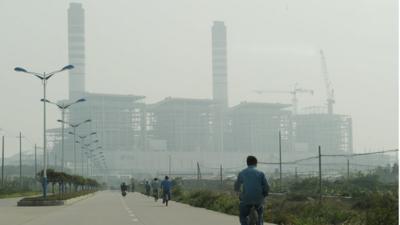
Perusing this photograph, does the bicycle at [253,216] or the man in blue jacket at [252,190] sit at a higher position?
the man in blue jacket at [252,190]

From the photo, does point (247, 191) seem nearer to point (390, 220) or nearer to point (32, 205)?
point (390, 220)

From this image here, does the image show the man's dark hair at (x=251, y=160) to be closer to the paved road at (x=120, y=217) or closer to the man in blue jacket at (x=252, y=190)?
the man in blue jacket at (x=252, y=190)

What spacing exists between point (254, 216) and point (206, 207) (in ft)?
50.7

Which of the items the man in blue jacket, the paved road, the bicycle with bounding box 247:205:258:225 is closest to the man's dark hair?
the man in blue jacket

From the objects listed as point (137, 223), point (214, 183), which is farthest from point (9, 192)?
point (137, 223)

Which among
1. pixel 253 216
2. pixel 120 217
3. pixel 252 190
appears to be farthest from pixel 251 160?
pixel 120 217

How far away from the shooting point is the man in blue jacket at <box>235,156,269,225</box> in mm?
11312

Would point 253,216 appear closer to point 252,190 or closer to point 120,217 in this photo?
point 252,190

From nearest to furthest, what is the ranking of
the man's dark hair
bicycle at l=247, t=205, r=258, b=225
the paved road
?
bicycle at l=247, t=205, r=258, b=225 < the man's dark hair < the paved road

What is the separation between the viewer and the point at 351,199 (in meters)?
26.5

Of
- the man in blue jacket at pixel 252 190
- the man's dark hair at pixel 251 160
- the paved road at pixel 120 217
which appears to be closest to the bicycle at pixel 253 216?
the man in blue jacket at pixel 252 190

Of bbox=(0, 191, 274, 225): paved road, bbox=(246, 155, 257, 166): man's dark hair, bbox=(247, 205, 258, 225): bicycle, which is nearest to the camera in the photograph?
bbox=(247, 205, 258, 225): bicycle

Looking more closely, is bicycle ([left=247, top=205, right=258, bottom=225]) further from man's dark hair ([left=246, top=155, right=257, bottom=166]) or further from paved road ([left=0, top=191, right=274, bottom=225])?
paved road ([left=0, top=191, right=274, bottom=225])

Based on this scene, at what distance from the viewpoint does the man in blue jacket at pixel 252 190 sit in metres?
11.3
